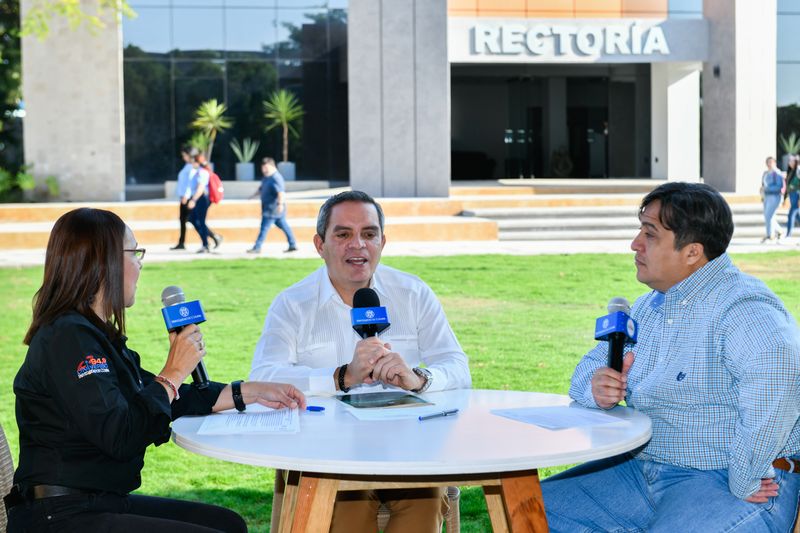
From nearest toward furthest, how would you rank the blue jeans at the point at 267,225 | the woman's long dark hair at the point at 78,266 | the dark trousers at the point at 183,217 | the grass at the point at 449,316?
the woman's long dark hair at the point at 78,266
the grass at the point at 449,316
the blue jeans at the point at 267,225
the dark trousers at the point at 183,217

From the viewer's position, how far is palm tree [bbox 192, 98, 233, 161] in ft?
89.7

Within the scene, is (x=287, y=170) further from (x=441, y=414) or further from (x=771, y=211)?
(x=441, y=414)

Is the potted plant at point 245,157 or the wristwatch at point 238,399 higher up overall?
the potted plant at point 245,157

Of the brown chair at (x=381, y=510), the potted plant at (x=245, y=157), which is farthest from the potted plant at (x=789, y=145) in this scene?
the brown chair at (x=381, y=510)

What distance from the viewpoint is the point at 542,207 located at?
21266mm

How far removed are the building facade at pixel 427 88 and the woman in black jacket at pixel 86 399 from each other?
68.9ft

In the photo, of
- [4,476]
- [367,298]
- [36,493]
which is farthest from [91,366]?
[367,298]

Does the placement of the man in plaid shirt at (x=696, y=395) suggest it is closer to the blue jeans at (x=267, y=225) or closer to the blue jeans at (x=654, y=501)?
the blue jeans at (x=654, y=501)

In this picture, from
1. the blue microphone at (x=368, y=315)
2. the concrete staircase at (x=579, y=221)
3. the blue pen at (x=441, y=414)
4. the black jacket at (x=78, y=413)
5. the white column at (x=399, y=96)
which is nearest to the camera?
the black jacket at (x=78, y=413)

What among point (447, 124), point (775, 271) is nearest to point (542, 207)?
point (447, 124)

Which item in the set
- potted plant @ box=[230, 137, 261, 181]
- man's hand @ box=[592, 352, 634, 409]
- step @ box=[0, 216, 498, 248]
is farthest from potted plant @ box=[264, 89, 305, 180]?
man's hand @ box=[592, 352, 634, 409]

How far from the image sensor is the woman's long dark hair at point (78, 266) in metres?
2.84

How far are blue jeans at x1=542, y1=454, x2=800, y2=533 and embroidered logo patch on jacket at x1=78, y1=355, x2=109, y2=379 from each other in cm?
148

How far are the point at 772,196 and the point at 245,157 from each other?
14.2 m
